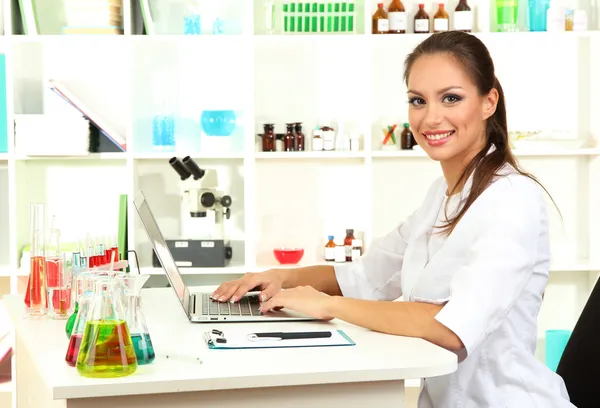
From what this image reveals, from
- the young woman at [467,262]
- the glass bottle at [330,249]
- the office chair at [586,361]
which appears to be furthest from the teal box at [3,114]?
the office chair at [586,361]

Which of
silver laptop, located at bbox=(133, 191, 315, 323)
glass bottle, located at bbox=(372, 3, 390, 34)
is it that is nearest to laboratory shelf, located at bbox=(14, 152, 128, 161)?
glass bottle, located at bbox=(372, 3, 390, 34)

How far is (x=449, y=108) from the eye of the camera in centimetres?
213

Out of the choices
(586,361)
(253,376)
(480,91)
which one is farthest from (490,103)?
(253,376)

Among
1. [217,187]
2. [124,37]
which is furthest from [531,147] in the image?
[124,37]

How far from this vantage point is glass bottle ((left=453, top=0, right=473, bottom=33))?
4.09 metres

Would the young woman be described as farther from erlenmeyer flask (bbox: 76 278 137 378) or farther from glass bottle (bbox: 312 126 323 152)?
glass bottle (bbox: 312 126 323 152)

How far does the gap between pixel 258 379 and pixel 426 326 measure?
1.52ft

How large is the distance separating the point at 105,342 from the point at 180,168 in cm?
244

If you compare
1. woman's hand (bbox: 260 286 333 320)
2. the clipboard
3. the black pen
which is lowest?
the clipboard

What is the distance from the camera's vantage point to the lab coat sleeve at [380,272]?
242 centimetres

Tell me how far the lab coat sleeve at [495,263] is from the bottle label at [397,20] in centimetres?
223

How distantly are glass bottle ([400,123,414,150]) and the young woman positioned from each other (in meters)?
1.86

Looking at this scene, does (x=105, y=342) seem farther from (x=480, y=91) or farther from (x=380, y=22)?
(x=380, y=22)

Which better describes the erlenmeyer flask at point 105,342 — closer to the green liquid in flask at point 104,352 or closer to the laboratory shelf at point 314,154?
the green liquid in flask at point 104,352
